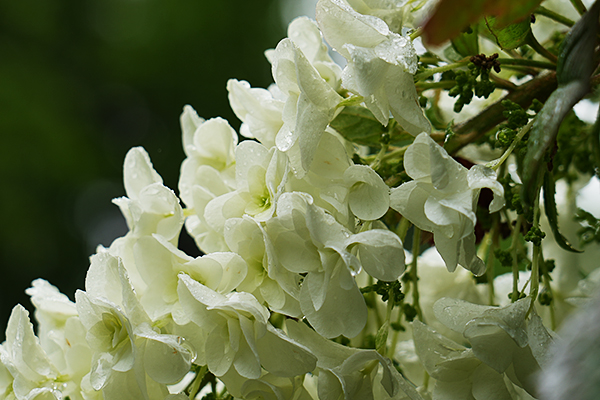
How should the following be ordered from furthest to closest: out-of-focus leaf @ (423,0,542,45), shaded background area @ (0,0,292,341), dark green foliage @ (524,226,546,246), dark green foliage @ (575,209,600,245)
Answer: shaded background area @ (0,0,292,341) < dark green foliage @ (575,209,600,245) < dark green foliage @ (524,226,546,246) < out-of-focus leaf @ (423,0,542,45)

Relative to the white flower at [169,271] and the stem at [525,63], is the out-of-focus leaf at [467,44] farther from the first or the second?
the white flower at [169,271]

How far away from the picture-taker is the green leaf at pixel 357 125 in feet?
1.08

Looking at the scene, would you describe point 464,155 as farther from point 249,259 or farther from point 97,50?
point 97,50

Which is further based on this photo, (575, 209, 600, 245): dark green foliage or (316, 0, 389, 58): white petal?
(575, 209, 600, 245): dark green foliage

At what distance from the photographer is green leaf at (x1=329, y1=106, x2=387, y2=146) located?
1.08 ft

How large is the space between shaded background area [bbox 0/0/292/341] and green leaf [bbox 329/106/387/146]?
1.73 m

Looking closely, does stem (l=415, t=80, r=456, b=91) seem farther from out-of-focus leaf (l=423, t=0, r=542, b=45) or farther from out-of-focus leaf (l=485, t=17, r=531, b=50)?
out-of-focus leaf (l=423, t=0, r=542, b=45)

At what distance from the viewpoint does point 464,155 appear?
405 mm

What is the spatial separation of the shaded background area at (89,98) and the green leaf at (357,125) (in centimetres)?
173

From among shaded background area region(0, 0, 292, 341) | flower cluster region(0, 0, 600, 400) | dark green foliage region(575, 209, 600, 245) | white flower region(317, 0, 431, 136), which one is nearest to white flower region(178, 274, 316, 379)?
flower cluster region(0, 0, 600, 400)

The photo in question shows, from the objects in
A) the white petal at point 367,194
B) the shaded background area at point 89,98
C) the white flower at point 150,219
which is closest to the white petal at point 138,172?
the white flower at point 150,219

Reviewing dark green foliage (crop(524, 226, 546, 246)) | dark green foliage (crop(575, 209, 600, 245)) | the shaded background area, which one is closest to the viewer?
dark green foliage (crop(524, 226, 546, 246))

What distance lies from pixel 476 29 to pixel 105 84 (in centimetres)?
251

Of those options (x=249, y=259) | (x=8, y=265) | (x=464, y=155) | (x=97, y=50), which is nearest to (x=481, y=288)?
(x=464, y=155)
